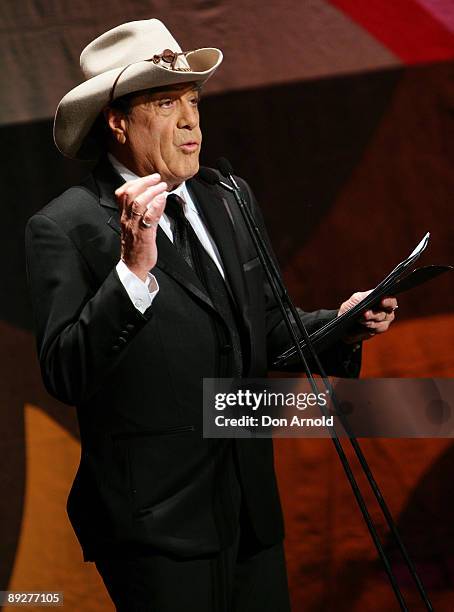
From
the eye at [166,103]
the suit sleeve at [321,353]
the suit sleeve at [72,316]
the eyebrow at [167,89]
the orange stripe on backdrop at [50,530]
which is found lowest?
the orange stripe on backdrop at [50,530]

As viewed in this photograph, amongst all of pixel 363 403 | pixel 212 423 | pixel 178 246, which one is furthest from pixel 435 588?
pixel 178 246

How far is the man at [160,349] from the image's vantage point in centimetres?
169

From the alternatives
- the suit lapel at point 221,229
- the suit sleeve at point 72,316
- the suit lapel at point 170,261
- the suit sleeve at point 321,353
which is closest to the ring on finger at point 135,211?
the suit sleeve at point 72,316

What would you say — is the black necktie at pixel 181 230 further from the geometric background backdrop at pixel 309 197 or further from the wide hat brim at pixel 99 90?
the geometric background backdrop at pixel 309 197

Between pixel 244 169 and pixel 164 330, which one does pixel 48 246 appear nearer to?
pixel 164 330

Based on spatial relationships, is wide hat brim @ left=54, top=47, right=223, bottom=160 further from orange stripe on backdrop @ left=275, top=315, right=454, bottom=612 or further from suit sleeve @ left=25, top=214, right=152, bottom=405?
orange stripe on backdrop @ left=275, top=315, right=454, bottom=612

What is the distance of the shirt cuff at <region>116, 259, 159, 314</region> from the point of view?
4.99 feet

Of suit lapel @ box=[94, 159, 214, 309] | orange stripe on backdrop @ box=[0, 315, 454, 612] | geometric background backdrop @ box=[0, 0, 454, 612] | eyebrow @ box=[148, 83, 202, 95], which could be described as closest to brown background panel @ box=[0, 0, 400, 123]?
geometric background backdrop @ box=[0, 0, 454, 612]

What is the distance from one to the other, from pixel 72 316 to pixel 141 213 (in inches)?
9.7

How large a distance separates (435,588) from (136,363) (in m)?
1.25

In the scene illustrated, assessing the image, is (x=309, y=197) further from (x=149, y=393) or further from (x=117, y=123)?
(x=149, y=393)

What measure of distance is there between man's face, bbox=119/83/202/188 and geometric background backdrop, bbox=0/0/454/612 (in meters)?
Result: 0.79

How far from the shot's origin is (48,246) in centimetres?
167

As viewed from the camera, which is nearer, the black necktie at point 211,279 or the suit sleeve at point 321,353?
the black necktie at point 211,279
